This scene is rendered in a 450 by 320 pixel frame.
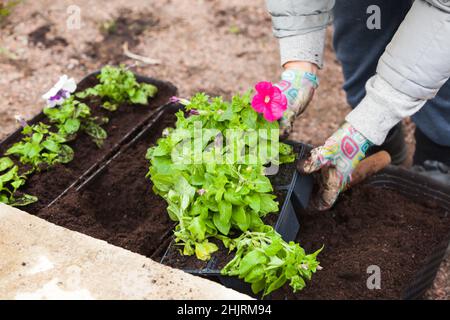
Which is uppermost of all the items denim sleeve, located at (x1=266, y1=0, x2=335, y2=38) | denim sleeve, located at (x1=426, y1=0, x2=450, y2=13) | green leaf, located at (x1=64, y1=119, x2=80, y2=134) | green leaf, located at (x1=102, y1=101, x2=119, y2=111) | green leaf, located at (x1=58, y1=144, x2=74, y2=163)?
denim sleeve, located at (x1=426, y1=0, x2=450, y2=13)

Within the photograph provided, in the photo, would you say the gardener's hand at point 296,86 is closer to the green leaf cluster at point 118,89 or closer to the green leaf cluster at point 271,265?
the green leaf cluster at point 271,265

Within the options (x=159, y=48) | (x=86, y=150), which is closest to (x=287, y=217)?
(x=86, y=150)

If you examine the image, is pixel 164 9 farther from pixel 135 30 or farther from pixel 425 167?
pixel 425 167

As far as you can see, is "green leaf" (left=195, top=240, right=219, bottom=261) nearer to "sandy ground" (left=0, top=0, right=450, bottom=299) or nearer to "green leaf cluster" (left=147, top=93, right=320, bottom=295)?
"green leaf cluster" (left=147, top=93, right=320, bottom=295)

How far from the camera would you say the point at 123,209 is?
90.0 inches

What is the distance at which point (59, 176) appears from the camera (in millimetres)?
2326

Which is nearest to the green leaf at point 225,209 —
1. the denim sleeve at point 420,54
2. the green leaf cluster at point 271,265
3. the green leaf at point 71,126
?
the green leaf cluster at point 271,265

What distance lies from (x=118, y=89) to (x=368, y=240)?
1.29 meters

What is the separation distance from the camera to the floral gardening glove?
6.85ft

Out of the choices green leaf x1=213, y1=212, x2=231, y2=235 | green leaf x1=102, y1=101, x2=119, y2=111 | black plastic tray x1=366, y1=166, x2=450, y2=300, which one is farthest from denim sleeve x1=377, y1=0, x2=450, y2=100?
green leaf x1=102, y1=101, x2=119, y2=111

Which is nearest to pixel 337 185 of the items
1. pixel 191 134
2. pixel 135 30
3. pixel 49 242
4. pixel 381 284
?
pixel 381 284

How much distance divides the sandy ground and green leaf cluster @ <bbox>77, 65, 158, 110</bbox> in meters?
0.72

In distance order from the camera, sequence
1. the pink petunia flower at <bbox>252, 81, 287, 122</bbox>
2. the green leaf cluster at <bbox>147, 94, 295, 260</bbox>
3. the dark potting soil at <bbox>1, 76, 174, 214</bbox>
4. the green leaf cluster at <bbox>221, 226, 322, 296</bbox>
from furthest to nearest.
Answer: the dark potting soil at <bbox>1, 76, 174, 214</bbox>
the pink petunia flower at <bbox>252, 81, 287, 122</bbox>
the green leaf cluster at <bbox>147, 94, 295, 260</bbox>
the green leaf cluster at <bbox>221, 226, 322, 296</bbox>
